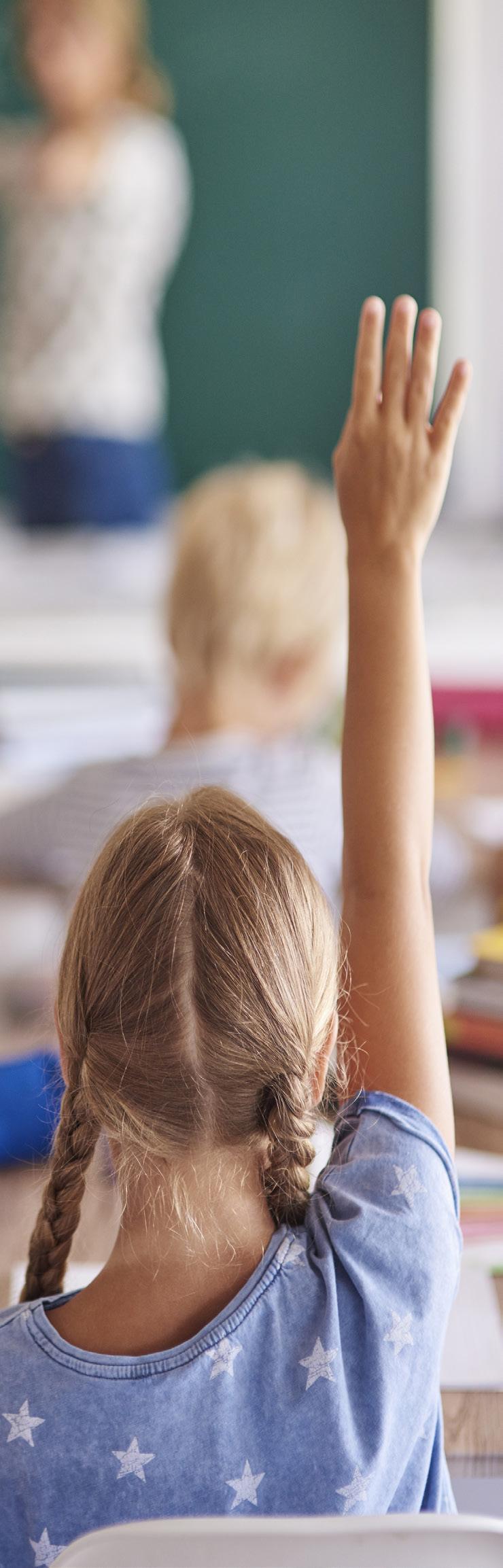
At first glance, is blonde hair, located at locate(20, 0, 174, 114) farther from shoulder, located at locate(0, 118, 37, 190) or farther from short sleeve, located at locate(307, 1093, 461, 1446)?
short sleeve, located at locate(307, 1093, 461, 1446)

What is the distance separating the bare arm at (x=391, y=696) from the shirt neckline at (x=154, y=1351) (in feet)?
0.42

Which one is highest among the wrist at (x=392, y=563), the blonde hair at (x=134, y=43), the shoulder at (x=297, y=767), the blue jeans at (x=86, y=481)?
the blonde hair at (x=134, y=43)

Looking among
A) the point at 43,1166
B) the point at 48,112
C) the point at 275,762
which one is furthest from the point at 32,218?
the point at 43,1166

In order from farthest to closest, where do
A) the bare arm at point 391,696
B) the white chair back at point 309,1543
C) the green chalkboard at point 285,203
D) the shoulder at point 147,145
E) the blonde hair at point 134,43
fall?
the green chalkboard at point 285,203 → the blonde hair at point 134,43 → the shoulder at point 147,145 → the bare arm at point 391,696 → the white chair back at point 309,1543

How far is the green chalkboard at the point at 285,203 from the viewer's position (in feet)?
14.6

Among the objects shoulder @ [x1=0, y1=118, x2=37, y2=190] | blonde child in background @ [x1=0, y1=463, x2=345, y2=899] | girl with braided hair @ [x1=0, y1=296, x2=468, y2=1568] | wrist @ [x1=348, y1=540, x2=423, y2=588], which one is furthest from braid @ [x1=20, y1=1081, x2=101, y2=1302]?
shoulder @ [x1=0, y1=118, x2=37, y2=190]

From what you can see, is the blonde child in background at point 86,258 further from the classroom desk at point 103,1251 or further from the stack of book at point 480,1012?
the classroom desk at point 103,1251

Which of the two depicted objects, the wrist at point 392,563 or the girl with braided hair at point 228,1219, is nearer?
the girl with braided hair at point 228,1219

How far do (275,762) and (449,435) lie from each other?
80 cm

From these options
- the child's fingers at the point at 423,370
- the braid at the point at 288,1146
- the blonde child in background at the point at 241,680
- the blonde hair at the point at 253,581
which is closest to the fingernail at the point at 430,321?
the child's fingers at the point at 423,370

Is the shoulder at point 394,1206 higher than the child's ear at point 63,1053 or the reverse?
→ the reverse

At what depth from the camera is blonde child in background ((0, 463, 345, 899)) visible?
61.3 inches

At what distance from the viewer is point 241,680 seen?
173 centimetres

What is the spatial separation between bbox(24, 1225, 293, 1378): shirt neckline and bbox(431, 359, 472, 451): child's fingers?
45 centimetres
